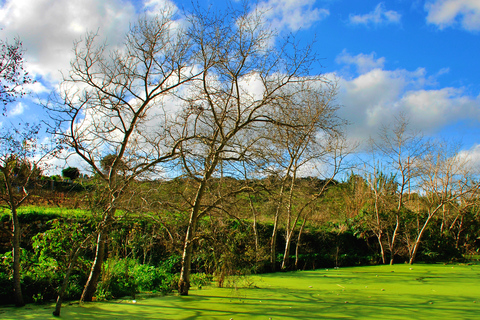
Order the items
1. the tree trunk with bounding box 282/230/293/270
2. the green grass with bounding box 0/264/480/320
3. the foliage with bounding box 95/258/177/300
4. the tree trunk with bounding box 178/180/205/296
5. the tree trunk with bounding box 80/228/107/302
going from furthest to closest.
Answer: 1. the tree trunk with bounding box 282/230/293/270
2. the tree trunk with bounding box 178/180/205/296
3. the foliage with bounding box 95/258/177/300
4. the tree trunk with bounding box 80/228/107/302
5. the green grass with bounding box 0/264/480/320

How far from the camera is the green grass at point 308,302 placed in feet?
16.4

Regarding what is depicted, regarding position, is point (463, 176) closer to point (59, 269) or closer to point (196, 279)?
point (196, 279)

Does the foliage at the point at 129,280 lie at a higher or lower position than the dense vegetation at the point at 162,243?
lower

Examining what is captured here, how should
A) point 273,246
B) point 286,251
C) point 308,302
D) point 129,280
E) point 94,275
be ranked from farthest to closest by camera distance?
point 286,251 → point 273,246 → point 129,280 → point 308,302 → point 94,275

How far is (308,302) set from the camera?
Answer: 595 centimetres

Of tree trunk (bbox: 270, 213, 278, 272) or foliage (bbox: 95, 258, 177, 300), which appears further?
tree trunk (bbox: 270, 213, 278, 272)

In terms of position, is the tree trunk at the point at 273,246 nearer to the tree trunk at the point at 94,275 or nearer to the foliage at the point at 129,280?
the foliage at the point at 129,280

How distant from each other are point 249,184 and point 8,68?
434cm

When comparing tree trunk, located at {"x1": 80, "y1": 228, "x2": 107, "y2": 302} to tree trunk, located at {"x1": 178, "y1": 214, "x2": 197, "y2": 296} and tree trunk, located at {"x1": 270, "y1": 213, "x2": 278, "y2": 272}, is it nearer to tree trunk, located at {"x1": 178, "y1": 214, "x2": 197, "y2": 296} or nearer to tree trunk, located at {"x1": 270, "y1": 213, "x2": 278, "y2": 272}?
tree trunk, located at {"x1": 178, "y1": 214, "x2": 197, "y2": 296}

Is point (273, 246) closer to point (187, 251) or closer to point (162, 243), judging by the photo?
point (162, 243)

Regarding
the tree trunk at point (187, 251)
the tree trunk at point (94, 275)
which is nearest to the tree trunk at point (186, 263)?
the tree trunk at point (187, 251)

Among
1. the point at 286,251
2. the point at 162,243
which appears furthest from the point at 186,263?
the point at 286,251

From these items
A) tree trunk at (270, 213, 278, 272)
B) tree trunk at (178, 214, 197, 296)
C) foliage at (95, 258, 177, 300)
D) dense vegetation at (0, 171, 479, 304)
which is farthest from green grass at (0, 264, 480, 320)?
tree trunk at (270, 213, 278, 272)

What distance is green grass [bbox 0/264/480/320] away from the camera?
16.4ft
